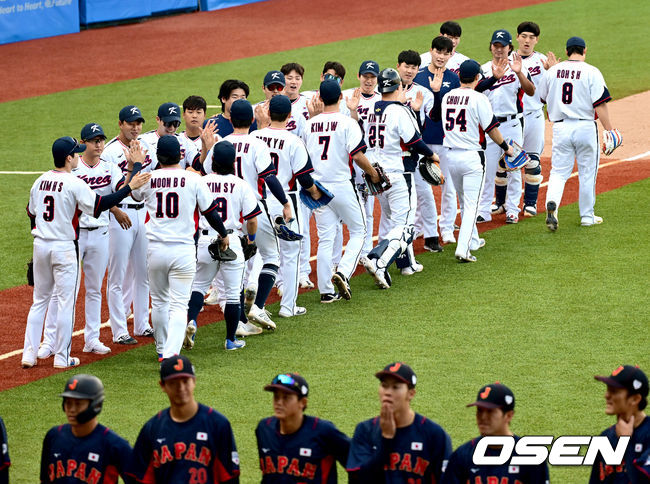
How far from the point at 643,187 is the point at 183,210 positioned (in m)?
7.77

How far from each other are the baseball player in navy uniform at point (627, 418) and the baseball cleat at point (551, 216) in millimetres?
6876

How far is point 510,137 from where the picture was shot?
1252cm

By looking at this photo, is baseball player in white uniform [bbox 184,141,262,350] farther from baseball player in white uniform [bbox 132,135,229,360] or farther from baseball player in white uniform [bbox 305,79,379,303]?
baseball player in white uniform [bbox 305,79,379,303]

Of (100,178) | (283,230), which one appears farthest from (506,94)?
(100,178)

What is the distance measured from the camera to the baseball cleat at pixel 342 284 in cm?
997

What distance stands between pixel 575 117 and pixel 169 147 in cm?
544

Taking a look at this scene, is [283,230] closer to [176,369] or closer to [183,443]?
[176,369]

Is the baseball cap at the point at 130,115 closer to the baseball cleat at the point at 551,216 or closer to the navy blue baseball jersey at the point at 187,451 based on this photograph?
the navy blue baseball jersey at the point at 187,451

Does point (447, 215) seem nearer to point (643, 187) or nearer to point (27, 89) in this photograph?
point (643, 187)

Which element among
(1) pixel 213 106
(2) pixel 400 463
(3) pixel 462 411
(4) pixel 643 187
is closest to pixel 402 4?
(1) pixel 213 106

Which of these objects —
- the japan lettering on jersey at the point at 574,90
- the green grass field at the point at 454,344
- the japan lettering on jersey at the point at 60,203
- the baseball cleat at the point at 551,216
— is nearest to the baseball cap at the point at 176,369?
the green grass field at the point at 454,344

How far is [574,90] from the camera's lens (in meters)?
11.8

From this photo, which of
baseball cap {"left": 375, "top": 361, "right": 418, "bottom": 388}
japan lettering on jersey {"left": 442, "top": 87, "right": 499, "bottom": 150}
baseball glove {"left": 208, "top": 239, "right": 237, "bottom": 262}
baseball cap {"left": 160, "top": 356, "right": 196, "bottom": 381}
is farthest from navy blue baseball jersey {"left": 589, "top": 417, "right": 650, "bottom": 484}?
japan lettering on jersey {"left": 442, "top": 87, "right": 499, "bottom": 150}

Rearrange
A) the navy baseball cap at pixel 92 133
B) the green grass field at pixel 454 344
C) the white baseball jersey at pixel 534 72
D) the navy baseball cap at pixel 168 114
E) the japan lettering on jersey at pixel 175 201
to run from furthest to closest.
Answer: the white baseball jersey at pixel 534 72, the navy baseball cap at pixel 168 114, the navy baseball cap at pixel 92 133, the japan lettering on jersey at pixel 175 201, the green grass field at pixel 454 344
